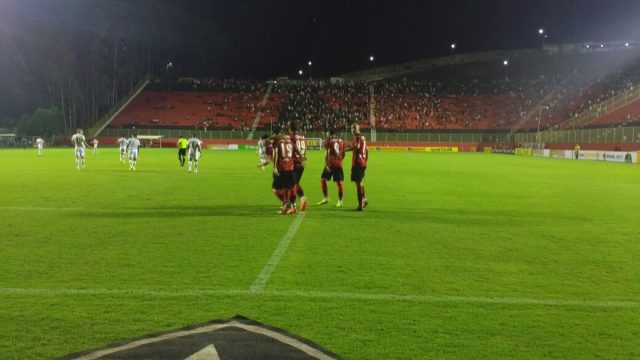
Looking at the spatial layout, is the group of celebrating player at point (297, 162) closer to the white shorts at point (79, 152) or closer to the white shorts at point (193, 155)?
the white shorts at point (193, 155)

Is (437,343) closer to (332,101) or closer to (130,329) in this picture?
(130,329)

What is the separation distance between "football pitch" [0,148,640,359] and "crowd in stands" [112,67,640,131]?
63.9 m

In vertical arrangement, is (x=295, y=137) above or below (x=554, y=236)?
above

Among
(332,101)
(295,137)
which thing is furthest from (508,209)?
(332,101)

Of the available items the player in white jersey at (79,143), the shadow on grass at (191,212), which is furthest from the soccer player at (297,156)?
the player in white jersey at (79,143)

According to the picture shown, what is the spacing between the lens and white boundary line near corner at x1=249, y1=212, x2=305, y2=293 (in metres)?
6.36

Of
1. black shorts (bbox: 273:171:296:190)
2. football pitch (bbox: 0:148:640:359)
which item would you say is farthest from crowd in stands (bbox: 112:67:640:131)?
football pitch (bbox: 0:148:640:359)

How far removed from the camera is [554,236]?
33.5ft

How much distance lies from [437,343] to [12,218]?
10.2 m

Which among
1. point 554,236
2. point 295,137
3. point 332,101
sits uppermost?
point 332,101

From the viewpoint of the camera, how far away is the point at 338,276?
22.5 feet

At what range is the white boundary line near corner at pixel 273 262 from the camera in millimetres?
6363

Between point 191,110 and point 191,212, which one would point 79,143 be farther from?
point 191,110

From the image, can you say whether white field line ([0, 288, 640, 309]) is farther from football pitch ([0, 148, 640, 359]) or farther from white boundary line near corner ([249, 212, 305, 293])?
white boundary line near corner ([249, 212, 305, 293])
